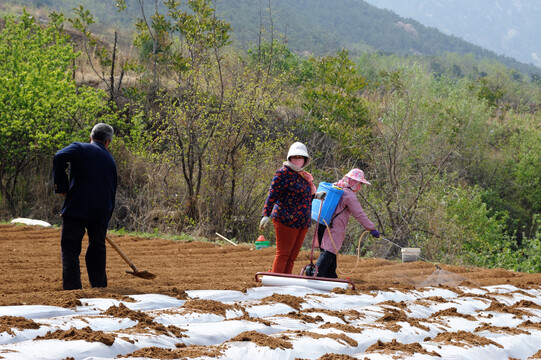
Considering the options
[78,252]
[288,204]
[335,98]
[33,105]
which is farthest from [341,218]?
[335,98]

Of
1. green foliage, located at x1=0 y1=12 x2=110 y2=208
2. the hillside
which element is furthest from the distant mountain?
green foliage, located at x1=0 y1=12 x2=110 y2=208

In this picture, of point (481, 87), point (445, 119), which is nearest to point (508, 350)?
point (445, 119)

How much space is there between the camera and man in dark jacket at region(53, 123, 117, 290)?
18.2 ft

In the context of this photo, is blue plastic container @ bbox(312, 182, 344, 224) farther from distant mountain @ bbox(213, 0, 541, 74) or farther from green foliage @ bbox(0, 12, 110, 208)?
distant mountain @ bbox(213, 0, 541, 74)

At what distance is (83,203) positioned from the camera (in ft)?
18.4

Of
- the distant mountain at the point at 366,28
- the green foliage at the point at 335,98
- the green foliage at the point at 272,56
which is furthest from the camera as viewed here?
the distant mountain at the point at 366,28

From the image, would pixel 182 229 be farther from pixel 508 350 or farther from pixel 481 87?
pixel 481 87

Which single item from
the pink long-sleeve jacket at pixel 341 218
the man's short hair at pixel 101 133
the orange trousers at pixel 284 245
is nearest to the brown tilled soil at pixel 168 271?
the orange trousers at pixel 284 245

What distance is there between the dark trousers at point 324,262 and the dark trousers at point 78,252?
7.54ft

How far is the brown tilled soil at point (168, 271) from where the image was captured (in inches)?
214

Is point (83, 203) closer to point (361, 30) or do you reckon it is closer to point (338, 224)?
point (338, 224)

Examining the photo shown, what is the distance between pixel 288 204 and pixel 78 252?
211 cm

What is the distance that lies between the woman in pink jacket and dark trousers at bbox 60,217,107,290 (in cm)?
233

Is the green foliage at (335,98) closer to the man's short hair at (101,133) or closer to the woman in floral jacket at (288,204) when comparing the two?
the woman in floral jacket at (288,204)
